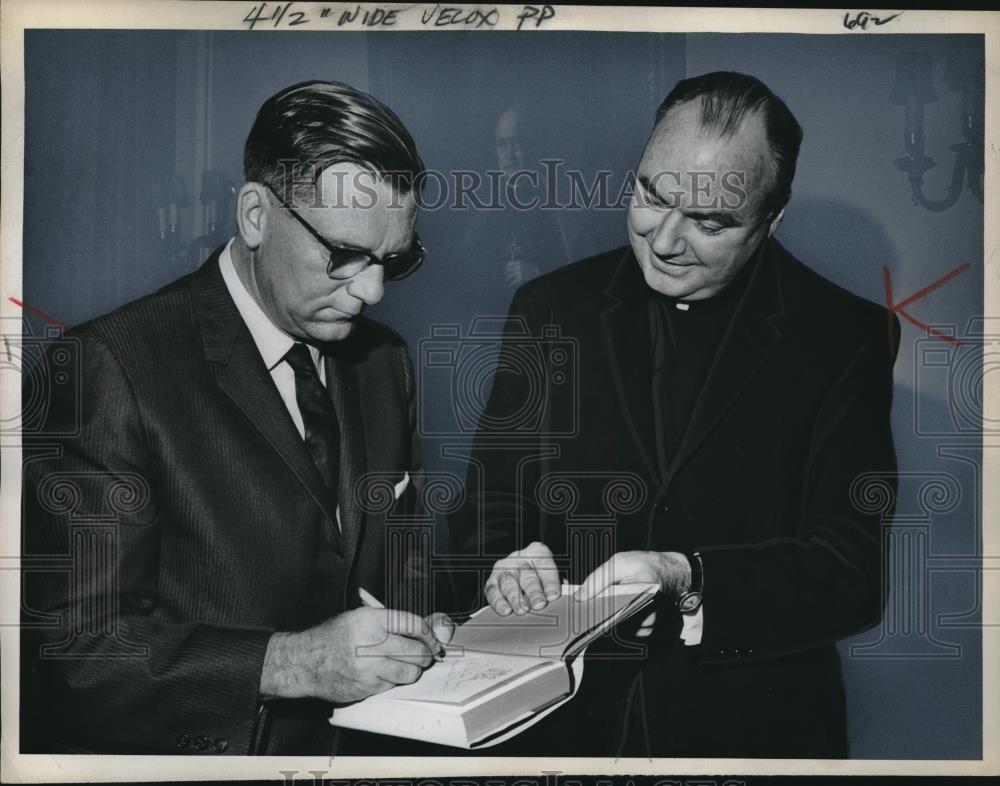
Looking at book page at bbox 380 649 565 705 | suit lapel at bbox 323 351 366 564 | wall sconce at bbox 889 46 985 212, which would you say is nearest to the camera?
book page at bbox 380 649 565 705

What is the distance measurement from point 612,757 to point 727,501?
2.11 feet

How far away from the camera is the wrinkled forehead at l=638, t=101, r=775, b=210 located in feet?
7.89

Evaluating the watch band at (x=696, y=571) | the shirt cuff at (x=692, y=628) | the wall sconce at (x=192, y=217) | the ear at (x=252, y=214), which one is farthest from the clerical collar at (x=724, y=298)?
the wall sconce at (x=192, y=217)

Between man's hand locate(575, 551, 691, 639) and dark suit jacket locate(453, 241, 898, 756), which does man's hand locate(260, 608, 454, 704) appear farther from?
man's hand locate(575, 551, 691, 639)

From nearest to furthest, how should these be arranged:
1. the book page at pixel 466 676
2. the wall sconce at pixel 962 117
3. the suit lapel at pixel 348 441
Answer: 1. the book page at pixel 466 676
2. the suit lapel at pixel 348 441
3. the wall sconce at pixel 962 117

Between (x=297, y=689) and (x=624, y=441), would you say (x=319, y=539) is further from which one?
(x=624, y=441)

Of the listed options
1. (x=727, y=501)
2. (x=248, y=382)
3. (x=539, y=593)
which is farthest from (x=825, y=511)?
(x=248, y=382)

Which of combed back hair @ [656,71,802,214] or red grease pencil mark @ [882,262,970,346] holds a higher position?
combed back hair @ [656,71,802,214]

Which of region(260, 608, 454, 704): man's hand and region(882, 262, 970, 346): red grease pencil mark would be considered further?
region(882, 262, 970, 346): red grease pencil mark

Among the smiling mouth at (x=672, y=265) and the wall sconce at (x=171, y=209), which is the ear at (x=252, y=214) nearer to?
the wall sconce at (x=171, y=209)

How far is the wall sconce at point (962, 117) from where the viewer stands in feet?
8.25

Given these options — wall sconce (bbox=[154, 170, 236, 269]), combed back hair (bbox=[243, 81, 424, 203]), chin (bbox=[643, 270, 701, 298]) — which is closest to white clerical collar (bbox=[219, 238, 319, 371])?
wall sconce (bbox=[154, 170, 236, 269])

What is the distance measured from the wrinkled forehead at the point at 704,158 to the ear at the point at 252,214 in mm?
843

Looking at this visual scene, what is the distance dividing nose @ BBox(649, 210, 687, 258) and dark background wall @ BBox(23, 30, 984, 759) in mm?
122
